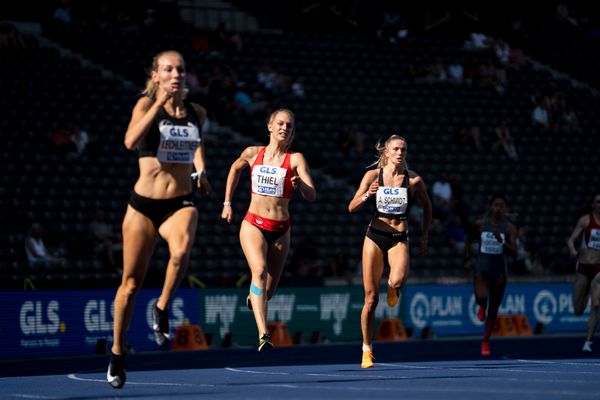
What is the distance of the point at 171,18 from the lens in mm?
32469

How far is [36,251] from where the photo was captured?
2236 cm

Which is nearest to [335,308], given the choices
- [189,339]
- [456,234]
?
[189,339]

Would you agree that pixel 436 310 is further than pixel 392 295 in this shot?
Yes

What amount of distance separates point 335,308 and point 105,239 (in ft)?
14.7

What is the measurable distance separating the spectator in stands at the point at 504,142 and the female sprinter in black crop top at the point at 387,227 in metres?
17.9

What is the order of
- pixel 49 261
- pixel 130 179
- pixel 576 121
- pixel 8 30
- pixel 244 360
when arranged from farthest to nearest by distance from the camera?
pixel 576 121, pixel 8 30, pixel 130 179, pixel 49 261, pixel 244 360

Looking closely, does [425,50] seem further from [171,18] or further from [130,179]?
[130,179]

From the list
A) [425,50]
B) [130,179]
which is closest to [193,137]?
[130,179]

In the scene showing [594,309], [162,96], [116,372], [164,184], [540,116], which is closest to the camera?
[162,96]

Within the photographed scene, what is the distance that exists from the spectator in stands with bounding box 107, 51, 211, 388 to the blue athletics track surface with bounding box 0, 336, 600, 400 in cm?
104

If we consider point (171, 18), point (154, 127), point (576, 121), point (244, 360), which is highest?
point (171, 18)

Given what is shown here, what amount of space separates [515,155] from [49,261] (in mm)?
14592

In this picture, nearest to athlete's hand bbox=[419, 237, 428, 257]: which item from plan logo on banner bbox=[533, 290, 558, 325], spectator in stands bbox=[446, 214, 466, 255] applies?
plan logo on banner bbox=[533, 290, 558, 325]

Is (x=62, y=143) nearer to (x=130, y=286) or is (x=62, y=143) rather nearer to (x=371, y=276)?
(x=371, y=276)
